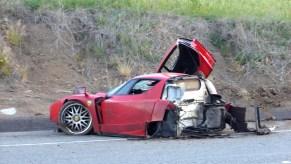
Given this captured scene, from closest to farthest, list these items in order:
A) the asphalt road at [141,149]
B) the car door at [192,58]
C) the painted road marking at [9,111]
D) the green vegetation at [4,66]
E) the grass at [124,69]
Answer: the asphalt road at [141,149]
the car door at [192,58]
the painted road marking at [9,111]
the green vegetation at [4,66]
the grass at [124,69]

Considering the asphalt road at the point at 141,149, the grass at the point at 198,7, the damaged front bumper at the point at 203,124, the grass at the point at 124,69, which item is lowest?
the asphalt road at the point at 141,149

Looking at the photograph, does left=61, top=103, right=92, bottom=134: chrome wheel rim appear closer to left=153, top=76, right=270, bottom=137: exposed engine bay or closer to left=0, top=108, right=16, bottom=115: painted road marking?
left=153, top=76, right=270, bottom=137: exposed engine bay

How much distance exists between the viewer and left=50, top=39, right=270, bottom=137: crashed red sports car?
14023 mm

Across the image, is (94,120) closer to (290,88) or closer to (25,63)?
(25,63)

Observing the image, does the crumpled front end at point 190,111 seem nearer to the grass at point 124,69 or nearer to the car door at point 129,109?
the car door at point 129,109

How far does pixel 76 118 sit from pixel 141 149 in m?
2.61

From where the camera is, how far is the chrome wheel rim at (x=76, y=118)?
14.8m

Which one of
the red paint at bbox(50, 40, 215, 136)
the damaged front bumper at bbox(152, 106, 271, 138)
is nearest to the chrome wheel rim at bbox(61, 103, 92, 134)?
the red paint at bbox(50, 40, 215, 136)

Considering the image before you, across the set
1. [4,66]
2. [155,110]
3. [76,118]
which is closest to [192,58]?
[155,110]

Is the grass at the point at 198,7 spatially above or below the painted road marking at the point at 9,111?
above

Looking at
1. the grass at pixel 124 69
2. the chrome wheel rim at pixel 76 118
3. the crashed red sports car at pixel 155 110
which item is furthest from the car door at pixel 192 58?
the grass at pixel 124 69

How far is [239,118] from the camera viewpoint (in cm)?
1483

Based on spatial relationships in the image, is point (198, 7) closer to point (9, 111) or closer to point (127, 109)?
point (9, 111)

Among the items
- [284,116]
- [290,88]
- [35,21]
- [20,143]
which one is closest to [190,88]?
[20,143]
